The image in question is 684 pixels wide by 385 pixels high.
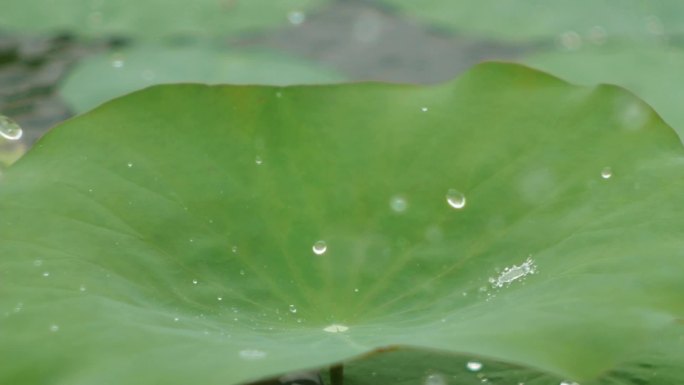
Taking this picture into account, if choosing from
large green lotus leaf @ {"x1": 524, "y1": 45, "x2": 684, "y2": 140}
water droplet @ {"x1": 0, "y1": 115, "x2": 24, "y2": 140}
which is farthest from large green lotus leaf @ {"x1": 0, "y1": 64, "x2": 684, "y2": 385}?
large green lotus leaf @ {"x1": 524, "y1": 45, "x2": 684, "y2": 140}


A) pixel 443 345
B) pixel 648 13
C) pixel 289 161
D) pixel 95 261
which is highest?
pixel 648 13

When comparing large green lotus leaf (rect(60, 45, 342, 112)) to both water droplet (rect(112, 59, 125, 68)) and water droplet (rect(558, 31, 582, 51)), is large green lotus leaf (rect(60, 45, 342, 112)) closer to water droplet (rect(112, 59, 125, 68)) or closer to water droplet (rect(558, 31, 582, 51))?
water droplet (rect(112, 59, 125, 68))

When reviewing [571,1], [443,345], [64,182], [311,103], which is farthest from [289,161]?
[571,1]

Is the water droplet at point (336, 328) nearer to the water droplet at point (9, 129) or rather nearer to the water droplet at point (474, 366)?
the water droplet at point (474, 366)

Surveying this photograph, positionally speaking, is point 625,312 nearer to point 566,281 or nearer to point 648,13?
point 566,281

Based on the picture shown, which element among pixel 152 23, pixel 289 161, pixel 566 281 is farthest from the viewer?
pixel 152 23

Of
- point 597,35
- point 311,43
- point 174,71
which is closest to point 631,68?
point 597,35

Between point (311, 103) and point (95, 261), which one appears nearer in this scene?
point (95, 261)

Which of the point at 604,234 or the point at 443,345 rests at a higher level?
the point at 604,234
